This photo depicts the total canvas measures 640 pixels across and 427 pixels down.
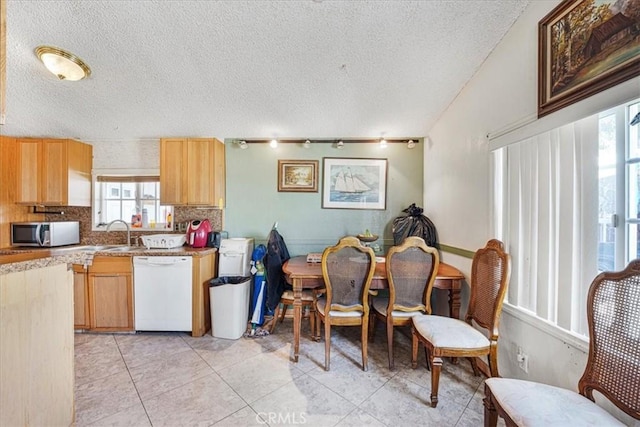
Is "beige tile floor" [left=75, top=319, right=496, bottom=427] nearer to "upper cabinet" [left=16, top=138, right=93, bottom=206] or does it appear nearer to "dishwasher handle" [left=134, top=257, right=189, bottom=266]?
"dishwasher handle" [left=134, top=257, right=189, bottom=266]

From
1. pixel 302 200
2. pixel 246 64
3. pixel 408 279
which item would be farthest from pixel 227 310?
pixel 246 64

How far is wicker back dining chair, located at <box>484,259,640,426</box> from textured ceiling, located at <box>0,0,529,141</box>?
1842mm

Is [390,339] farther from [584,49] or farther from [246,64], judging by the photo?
[246,64]

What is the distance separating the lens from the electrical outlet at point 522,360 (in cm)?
156

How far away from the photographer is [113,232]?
10.2ft

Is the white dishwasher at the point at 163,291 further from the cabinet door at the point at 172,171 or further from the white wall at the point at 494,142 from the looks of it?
the white wall at the point at 494,142

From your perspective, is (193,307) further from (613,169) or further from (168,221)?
(613,169)

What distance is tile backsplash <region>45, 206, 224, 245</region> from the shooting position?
10.1ft

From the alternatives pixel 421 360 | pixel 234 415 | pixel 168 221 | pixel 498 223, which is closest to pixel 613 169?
pixel 498 223

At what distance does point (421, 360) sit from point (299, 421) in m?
1.24

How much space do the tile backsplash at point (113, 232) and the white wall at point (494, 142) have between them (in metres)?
2.81

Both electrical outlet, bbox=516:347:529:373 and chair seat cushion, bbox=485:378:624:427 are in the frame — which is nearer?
chair seat cushion, bbox=485:378:624:427

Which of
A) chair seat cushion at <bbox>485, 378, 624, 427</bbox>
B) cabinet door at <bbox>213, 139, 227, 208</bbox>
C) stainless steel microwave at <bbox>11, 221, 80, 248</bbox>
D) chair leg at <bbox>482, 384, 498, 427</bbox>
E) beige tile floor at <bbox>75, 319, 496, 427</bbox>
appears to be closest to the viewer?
chair seat cushion at <bbox>485, 378, 624, 427</bbox>

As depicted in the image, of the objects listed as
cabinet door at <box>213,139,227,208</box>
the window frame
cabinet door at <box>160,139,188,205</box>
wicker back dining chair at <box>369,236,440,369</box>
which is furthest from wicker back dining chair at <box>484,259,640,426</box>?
the window frame
